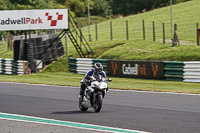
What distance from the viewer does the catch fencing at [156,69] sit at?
23969 millimetres

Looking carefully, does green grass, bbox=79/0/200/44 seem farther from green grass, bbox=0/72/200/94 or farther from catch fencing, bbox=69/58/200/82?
green grass, bbox=0/72/200/94

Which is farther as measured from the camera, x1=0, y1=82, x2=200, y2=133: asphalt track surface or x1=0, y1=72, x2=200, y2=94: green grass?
x1=0, y1=72, x2=200, y2=94: green grass

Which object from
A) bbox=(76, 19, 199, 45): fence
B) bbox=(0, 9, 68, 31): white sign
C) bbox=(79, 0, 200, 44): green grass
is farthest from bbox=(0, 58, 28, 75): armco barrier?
bbox=(79, 0, 200, 44): green grass

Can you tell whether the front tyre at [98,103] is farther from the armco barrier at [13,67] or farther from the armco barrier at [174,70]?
the armco barrier at [13,67]

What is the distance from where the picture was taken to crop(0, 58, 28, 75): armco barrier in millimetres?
31891

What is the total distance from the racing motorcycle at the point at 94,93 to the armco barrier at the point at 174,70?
12545mm

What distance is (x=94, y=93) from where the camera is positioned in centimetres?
1252

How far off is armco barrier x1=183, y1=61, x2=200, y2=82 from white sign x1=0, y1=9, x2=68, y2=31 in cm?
1189

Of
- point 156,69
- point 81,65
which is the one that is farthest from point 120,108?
point 81,65

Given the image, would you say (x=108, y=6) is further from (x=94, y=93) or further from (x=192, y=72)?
(x=94, y=93)

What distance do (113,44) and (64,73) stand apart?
950 cm

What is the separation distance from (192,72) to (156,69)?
2528mm

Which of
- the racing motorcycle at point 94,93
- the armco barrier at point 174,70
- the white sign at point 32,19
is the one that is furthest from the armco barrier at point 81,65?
the racing motorcycle at point 94,93

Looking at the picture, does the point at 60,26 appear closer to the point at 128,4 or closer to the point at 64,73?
the point at 64,73
